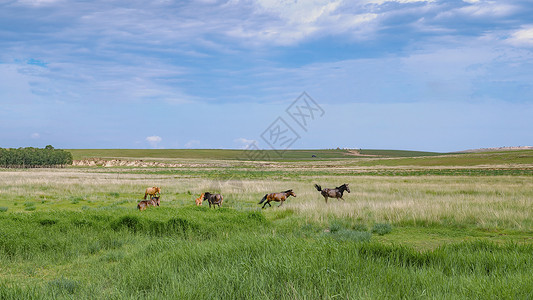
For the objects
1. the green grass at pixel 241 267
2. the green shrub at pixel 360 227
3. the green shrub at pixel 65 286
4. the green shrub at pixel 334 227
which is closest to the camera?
the green grass at pixel 241 267

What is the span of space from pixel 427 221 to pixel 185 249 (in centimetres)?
903

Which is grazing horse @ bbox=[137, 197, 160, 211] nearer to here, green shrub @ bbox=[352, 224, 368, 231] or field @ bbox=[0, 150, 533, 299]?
field @ bbox=[0, 150, 533, 299]

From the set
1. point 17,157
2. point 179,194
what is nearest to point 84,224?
point 179,194

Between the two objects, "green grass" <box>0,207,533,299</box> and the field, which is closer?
"green grass" <box>0,207,533,299</box>

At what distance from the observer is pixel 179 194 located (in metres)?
28.8

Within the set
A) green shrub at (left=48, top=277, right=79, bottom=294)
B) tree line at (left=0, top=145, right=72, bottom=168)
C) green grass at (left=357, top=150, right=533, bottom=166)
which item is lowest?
green grass at (left=357, top=150, right=533, bottom=166)

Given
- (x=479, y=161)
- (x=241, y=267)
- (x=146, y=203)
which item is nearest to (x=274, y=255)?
(x=241, y=267)

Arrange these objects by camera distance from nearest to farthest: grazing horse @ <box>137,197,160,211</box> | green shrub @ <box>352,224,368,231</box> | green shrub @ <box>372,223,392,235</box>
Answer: green shrub @ <box>372,223,392,235</box>, green shrub @ <box>352,224,368,231</box>, grazing horse @ <box>137,197,160,211</box>

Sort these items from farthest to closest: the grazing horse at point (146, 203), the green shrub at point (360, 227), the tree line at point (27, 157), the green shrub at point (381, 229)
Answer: the tree line at point (27, 157)
the grazing horse at point (146, 203)
the green shrub at point (360, 227)
the green shrub at point (381, 229)

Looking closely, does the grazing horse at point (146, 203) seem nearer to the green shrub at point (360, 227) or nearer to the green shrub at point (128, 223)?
the green shrub at point (128, 223)

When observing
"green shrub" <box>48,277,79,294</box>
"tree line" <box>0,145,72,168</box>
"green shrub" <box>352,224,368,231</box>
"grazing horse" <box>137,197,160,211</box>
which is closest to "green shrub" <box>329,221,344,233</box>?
"green shrub" <box>352,224,368,231</box>

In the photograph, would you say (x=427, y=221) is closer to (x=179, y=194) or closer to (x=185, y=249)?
(x=185, y=249)

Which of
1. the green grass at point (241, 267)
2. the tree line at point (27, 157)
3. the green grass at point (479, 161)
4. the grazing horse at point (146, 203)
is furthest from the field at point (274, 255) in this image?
the tree line at point (27, 157)

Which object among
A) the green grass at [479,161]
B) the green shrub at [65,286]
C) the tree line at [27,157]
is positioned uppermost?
the tree line at [27,157]
